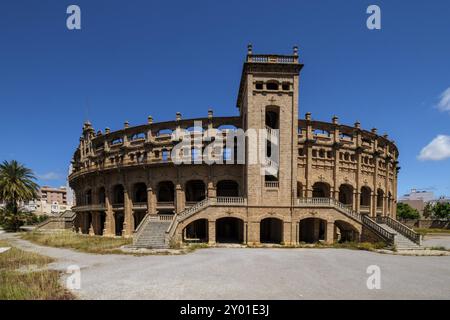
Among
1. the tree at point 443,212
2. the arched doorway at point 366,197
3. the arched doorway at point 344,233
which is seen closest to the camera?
the arched doorway at point 344,233

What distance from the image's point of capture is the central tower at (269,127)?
26109 mm

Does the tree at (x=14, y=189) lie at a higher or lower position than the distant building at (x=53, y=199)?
higher

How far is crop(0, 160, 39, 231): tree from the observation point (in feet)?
140

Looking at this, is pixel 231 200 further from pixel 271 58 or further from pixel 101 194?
pixel 101 194

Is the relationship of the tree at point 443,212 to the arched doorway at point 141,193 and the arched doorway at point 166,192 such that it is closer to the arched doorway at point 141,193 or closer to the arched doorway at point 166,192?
the arched doorway at point 166,192

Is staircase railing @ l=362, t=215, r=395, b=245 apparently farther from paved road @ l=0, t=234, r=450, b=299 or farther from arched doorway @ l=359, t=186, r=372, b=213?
arched doorway @ l=359, t=186, r=372, b=213

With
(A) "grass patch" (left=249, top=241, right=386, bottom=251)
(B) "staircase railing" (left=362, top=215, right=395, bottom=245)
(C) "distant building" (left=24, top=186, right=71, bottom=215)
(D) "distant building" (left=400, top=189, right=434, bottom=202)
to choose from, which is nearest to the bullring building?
(B) "staircase railing" (left=362, top=215, right=395, bottom=245)

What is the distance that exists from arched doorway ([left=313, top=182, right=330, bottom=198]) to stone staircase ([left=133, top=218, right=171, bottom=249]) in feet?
69.4

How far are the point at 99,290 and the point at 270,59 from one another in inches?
1033

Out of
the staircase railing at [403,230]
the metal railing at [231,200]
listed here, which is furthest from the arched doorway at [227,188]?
the staircase railing at [403,230]

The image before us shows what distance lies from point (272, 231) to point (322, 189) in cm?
1046

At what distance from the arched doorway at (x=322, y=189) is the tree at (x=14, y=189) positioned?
1960 inches

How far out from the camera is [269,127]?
27.2m
